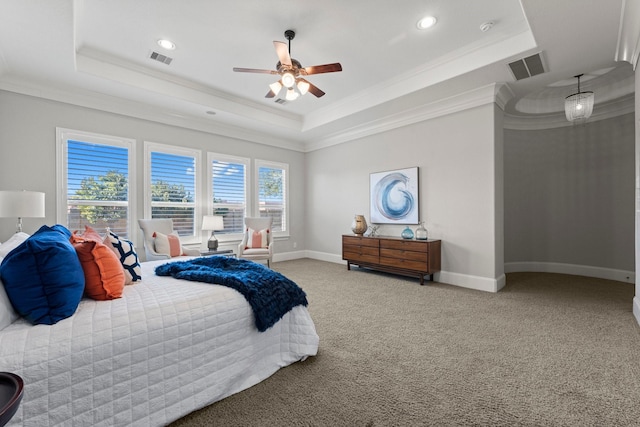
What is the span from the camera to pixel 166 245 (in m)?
4.06

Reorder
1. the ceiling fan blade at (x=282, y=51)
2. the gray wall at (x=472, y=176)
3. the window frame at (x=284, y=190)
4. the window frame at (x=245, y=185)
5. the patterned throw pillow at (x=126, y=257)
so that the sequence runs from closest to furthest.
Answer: the patterned throw pillow at (x=126, y=257) → the ceiling fan blade at (x=282, y=51) → the gray wall at (x=472, y=176) → the window frame at (x=245, y=185) → the window frame at (x=284, y=190)

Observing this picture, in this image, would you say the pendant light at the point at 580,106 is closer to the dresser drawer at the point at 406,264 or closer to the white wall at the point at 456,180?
the white wall at the point at 456,180

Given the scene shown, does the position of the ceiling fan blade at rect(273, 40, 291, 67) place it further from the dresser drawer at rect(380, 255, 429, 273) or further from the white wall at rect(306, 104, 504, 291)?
the dresser drawer at rect(380, 255, 429, 273)

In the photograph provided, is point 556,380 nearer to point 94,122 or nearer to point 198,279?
point 198,279

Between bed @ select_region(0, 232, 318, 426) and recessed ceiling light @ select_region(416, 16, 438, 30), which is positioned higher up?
recessed ceiling light @ select_region(416, 16, 438, 30)

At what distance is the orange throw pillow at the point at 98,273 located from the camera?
1.70 m

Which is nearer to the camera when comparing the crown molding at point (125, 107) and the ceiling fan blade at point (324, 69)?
the ceiling fan blade at point (324, 69)

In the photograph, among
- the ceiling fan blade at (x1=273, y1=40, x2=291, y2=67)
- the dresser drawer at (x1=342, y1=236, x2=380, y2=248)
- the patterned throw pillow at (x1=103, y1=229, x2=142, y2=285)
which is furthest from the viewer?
the dresser drawer at (x1=342, y1=236, x2=380, y2=248)

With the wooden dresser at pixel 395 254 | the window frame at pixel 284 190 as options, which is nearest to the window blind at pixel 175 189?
the window frame at pixel 284 190

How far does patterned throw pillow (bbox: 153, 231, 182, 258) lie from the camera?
13.3 feet

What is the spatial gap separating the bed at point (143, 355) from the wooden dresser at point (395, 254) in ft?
8.94

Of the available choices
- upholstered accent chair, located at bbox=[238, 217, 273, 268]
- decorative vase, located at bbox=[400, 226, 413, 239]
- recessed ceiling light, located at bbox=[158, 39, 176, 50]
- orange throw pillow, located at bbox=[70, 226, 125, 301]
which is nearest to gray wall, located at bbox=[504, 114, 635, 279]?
decorative vase, located at bbox=[400, 226, 413, 239]

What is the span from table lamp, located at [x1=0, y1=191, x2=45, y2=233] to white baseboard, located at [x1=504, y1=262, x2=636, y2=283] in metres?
6.69

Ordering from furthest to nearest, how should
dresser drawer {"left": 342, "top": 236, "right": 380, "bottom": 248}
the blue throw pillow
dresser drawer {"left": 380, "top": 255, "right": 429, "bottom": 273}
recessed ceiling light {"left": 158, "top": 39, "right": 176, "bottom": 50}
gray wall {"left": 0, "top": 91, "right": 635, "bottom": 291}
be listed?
1. dresser drawer {"left": 342, "top": 236, "right": 380, "bottom": 248}
2. dresser drawer {"left": 380, "top": 255, "right": 429, "bottom": 273}
3. gray wall {"left": 0, "top": 91, "right": 635, "bottom": 291}
4. recessed ceiling light {"left": 158, "top": 39, "right": 176, "bottom": 50}
5. the blue throw pillow
